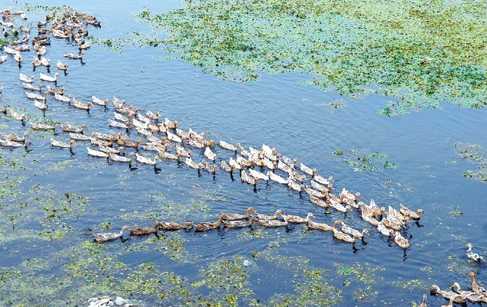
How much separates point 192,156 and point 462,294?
18.3m

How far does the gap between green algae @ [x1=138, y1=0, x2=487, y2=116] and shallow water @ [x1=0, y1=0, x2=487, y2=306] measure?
1.88m

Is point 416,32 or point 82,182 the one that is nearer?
point 82,182

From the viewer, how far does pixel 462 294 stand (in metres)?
30.2

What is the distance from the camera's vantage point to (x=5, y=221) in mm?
34344

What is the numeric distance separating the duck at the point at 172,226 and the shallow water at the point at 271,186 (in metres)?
0.47

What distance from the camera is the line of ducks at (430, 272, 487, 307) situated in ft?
99.0

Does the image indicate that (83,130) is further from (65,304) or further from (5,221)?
(65,304)

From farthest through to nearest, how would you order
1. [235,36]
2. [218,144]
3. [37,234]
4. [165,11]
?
[165,11] < [235,36] < [218,144] < [37,234]

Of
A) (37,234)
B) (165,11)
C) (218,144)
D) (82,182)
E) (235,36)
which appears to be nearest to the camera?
(37,234)

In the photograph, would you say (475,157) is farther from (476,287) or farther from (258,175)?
(258,175)

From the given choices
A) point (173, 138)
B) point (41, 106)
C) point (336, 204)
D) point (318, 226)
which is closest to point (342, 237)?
point (318, 226)

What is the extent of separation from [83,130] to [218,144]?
8827 millimetres

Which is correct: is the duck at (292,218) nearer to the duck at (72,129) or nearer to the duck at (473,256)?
the duck at (473,256)

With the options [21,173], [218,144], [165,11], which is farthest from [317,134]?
[165,11]
